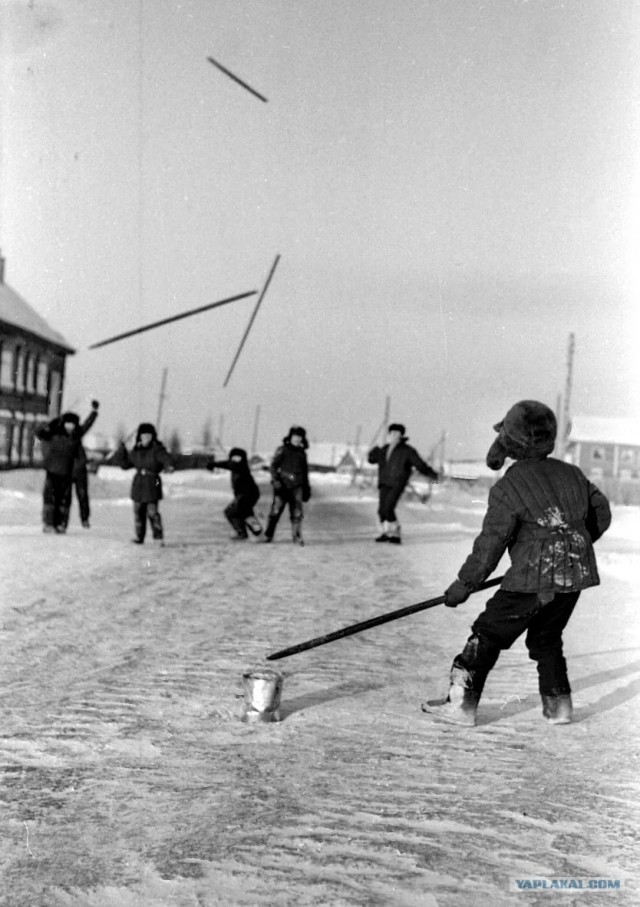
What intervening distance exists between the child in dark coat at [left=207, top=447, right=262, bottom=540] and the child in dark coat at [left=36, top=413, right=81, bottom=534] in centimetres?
219

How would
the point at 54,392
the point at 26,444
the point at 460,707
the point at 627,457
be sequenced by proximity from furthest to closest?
the point at 627,457 → the point at 54,392 → the point at 26,444 → the point at 460,707

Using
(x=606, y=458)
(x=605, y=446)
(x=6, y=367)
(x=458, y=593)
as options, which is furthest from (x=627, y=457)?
(x=458, y=593)

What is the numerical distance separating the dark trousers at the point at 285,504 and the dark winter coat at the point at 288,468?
0.10 metres

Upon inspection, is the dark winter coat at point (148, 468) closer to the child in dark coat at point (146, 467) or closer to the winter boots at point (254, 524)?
the child in dark coat at point (146, 467)

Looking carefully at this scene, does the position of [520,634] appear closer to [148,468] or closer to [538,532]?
[538,532]

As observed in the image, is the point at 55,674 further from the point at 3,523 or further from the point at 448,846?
the point at 3,523

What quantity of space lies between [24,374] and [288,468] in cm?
2514

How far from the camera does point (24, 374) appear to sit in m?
36.6

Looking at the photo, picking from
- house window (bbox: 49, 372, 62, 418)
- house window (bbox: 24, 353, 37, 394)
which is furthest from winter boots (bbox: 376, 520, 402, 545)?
house window (bbox: 49, 372, 62, 418)

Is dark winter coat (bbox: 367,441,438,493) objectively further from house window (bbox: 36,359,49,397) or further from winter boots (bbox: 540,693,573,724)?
house window (bbox: 36,359,49,397)

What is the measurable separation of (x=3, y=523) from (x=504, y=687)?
11.5 metres

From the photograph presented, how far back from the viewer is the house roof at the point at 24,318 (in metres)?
34.6

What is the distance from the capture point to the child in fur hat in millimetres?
4512

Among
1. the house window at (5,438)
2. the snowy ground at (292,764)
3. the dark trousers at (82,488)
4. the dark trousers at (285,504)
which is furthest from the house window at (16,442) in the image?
the snowy ground at (292,764)
